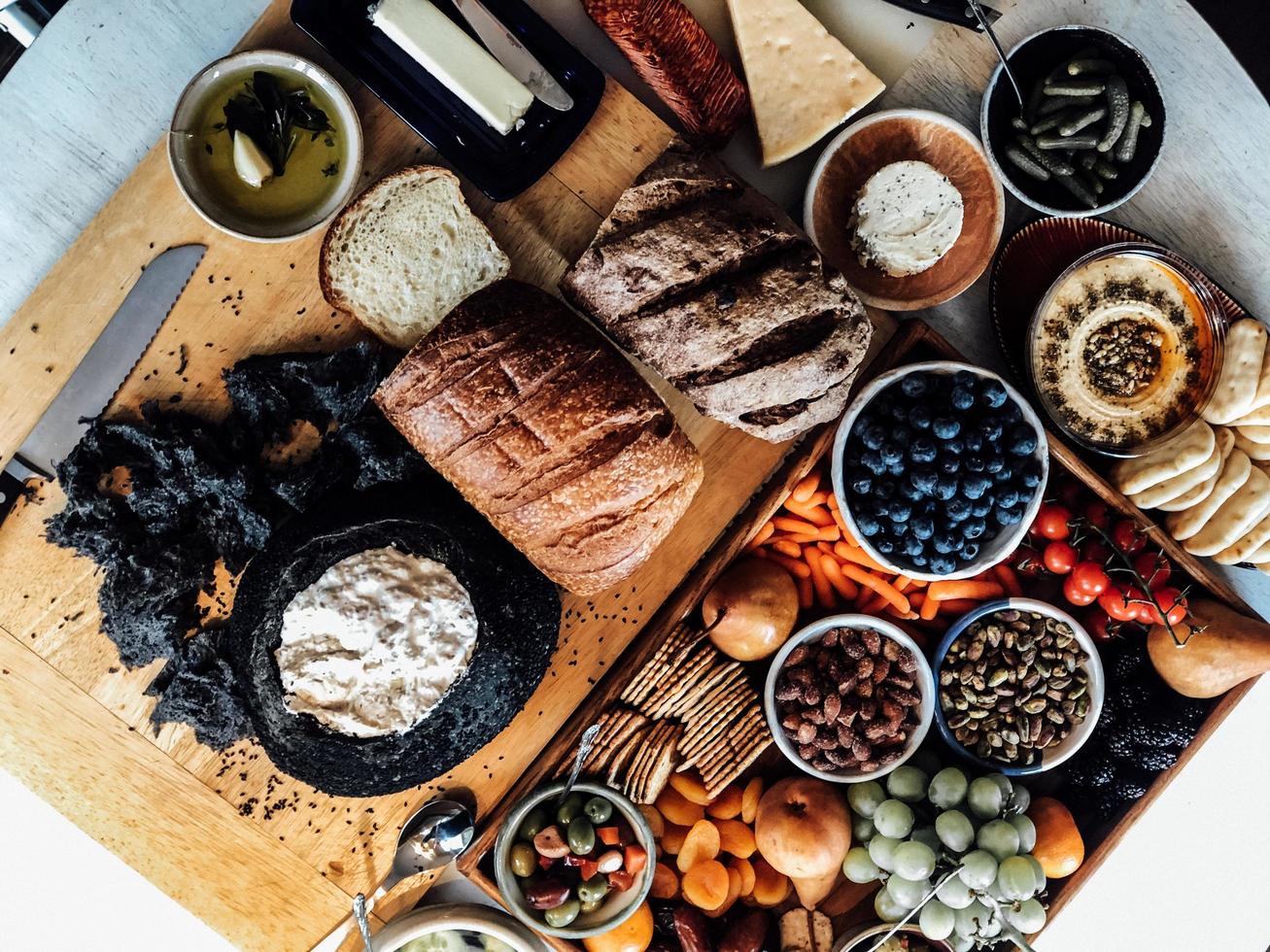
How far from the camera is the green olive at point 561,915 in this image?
218 cm

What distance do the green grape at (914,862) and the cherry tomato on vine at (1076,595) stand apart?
72 centimetres

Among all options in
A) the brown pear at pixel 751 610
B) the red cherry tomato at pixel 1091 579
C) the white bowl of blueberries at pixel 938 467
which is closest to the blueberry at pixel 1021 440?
the white bowl of blueberries at pixel 938 467

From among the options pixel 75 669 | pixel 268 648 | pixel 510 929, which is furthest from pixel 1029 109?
pixel 75 669

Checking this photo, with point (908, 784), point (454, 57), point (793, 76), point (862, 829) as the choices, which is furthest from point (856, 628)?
point (454, 57)

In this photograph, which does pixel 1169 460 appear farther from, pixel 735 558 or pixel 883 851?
pixel 883 851

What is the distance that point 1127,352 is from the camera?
2.18 metres

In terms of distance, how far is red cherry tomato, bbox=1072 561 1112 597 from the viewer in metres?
2.22

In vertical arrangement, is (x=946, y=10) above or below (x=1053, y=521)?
above

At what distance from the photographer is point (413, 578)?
1935mm

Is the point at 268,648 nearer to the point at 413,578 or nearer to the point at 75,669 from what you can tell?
the point at 413,578

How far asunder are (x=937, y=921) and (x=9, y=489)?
241cm

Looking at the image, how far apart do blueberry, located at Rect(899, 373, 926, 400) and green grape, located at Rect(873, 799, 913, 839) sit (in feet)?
3.26

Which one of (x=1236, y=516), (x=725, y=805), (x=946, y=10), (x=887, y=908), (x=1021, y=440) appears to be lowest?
(x=887, y=908)

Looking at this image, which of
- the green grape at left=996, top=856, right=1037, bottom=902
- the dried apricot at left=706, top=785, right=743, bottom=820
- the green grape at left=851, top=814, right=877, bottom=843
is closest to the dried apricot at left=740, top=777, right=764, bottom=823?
the dried apricot at left=706, top=785, right=743, bottom=820
